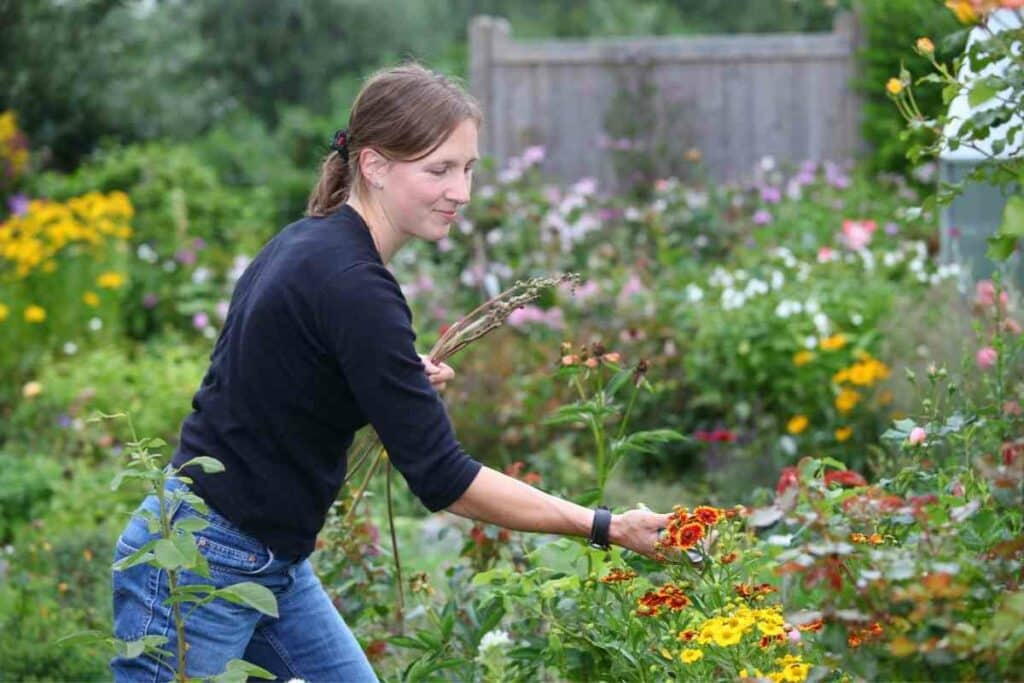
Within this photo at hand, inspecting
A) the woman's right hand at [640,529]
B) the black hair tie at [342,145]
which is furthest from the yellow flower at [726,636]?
the black hair tie at [342,145]

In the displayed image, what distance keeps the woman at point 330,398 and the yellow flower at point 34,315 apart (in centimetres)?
563

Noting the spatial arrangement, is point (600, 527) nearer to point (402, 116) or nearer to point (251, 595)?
point (251, 595)

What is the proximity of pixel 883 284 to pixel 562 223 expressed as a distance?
2637mm

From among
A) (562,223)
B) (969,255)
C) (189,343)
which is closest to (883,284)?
(969,255)

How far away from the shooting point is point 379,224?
2629mm

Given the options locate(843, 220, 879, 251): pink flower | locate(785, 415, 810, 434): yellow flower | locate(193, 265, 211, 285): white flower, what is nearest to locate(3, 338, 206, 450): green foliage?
locate(193, 265, 211, 285): white flower

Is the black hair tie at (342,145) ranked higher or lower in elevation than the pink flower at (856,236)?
higher

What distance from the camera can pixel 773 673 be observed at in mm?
2371

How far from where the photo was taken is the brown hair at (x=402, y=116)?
102 inches

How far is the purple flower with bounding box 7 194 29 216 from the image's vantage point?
953 centimetres

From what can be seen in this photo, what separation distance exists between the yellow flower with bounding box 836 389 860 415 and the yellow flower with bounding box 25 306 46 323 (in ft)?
13.8

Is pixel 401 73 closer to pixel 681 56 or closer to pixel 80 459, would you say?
pixel 80 459

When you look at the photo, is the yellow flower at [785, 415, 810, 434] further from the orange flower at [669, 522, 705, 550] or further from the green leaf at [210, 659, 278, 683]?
the green leaf at [210, 659, 278, 683]

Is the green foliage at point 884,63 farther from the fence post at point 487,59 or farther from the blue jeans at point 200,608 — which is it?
the blue jeans at point 200,608
